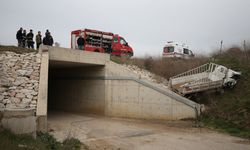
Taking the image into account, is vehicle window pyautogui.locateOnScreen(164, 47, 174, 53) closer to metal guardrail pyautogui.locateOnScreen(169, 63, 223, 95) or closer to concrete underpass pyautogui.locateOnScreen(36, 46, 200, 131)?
concrete underpass pyautogui.locateOnScreen(36, 46, 200, 131)

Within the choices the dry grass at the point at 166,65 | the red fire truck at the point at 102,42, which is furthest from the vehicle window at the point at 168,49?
the dry grass at the point at 166,65

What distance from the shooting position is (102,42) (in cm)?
1852

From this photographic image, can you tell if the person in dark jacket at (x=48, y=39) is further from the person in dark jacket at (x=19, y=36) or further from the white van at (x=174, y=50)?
the white van at (x=174, y=50)

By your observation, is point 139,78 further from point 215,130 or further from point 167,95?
point 215,130

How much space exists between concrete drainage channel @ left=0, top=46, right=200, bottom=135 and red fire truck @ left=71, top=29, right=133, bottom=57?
83.0 inches

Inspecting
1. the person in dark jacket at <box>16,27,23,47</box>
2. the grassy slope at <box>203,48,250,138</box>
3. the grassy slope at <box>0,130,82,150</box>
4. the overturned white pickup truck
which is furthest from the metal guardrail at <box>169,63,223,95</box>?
the person in dark jacket at <box>16,27,23,47</box>

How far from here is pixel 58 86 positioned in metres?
19.9

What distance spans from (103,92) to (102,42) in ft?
16.8

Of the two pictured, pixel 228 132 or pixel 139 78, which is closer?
pixel 228 132

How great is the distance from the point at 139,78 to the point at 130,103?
1.67 m

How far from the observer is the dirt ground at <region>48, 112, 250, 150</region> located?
25.2 feet

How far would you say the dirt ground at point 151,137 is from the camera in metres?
7.69

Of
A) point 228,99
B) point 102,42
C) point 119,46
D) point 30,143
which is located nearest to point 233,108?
point 228,99

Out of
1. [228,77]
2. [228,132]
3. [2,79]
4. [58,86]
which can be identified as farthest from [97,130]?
[58,86]
